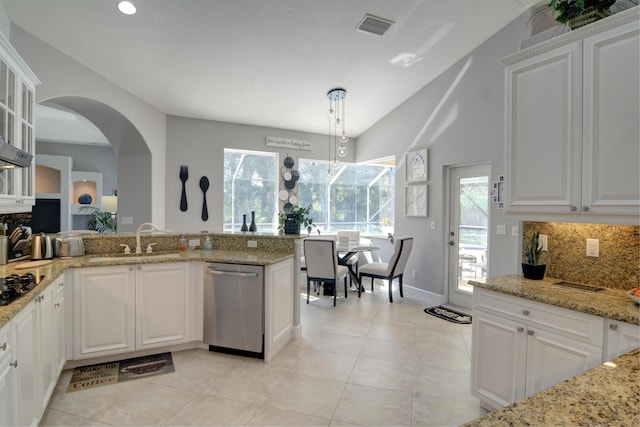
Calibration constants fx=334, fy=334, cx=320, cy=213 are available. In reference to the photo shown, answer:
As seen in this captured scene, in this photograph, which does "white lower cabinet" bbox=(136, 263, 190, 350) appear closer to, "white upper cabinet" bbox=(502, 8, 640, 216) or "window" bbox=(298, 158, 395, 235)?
"white upper cabinet" bbox=(502, 8, 640, 216)

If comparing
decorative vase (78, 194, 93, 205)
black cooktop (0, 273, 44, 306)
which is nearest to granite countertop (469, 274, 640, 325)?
black cooktop (0, 273, 44, 306)

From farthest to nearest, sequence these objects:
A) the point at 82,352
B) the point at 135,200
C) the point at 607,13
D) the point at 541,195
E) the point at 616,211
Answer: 1. the point at 135,200
2. the point at 82,352
3. the point at 541,195
4. the point at 607,13
5. the point at 616,211

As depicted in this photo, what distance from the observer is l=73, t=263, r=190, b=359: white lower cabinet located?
2771 millimetres

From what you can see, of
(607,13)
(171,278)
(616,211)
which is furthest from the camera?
(171,278)

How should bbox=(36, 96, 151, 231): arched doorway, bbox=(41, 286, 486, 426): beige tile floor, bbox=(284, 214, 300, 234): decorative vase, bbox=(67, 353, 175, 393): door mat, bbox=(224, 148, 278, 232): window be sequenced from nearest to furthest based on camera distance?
bbox=(41, 286, 486, 426): beige tile floor → bbox=(67, 353, 175, 393): door mat → bbox=(284, 214, 300, 234): decorative vase → bbox=(36, 96, 151, 231): arched doorway → bbox=(224, 148, 278, 232): window

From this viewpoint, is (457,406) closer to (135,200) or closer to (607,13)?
(607,13)

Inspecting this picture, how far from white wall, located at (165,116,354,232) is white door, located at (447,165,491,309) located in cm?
356

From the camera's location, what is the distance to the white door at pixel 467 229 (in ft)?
14.7

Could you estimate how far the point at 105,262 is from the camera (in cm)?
280

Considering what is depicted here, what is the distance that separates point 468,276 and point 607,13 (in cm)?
349

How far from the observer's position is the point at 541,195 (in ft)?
7.11

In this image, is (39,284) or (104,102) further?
(104,102)

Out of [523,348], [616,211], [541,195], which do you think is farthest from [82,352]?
[616,211]

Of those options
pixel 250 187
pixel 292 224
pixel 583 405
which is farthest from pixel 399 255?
pixel 583 405
